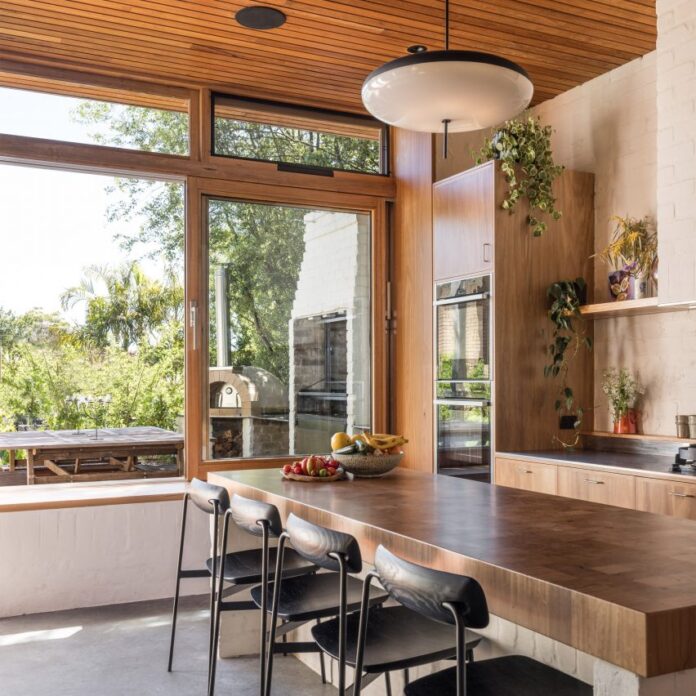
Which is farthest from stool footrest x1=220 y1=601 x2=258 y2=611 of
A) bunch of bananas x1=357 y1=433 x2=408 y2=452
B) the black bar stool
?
bunch of bananas x1=357 y1=433 x2=408 y2=452

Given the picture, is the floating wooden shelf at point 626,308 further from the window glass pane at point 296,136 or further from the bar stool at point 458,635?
the bar stool at point 458,635

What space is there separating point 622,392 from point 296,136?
2526 millimetres

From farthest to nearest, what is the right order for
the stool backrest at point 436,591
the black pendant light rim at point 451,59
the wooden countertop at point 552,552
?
the black pendant light rim at point 451,59, the stool backrest at point 436,591, the wooden countertop at point 552,552

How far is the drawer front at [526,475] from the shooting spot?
4.05 meters

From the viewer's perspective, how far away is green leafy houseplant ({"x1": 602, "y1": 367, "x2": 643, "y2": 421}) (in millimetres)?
4336

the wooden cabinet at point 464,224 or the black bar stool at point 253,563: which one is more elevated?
the wooden cabinet at point 464,224

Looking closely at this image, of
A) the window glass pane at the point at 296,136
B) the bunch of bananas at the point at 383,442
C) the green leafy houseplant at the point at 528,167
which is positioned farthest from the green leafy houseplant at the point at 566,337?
the window glass pane at the point at 296,136

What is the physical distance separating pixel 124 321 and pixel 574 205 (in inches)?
114

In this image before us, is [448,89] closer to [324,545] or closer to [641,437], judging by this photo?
[324,545]

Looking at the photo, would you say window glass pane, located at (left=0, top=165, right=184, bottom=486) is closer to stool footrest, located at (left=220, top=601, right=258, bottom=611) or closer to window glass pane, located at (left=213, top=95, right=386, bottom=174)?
window glass pane, located at (left=213, top=95, right=386, bottom=174)

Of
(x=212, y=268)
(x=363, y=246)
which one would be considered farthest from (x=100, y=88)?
(x=363, y=246)

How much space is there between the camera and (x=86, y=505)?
434 centimetres

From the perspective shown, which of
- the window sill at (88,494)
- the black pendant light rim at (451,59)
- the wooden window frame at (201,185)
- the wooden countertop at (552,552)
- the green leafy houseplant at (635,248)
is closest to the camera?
the wooden countertop at (552,552)

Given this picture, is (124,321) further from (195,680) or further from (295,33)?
(195,680)
